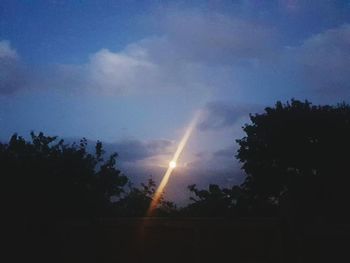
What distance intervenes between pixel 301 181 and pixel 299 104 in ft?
21.0

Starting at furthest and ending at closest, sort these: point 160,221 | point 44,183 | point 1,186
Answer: point 44,183 → point 1,186 → point 160,221

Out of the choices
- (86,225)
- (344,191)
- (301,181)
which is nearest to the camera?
(86,225)

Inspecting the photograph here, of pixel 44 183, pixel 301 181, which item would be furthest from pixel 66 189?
pixel 301 181

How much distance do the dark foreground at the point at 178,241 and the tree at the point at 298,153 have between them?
2112 cm

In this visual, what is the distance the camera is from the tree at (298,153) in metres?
28.1

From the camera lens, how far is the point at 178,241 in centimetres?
799

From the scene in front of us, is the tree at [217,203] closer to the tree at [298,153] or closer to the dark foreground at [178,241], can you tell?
the tree at [298,153]

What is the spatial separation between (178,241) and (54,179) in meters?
9.00

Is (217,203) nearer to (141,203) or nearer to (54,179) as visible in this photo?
(141,203)

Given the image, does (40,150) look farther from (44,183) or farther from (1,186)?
(1,186)

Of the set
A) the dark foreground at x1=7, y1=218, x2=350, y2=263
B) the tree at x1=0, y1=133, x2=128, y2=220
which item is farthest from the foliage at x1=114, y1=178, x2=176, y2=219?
the dark foreground at x1=7, y1=218, x2=350, y2=263

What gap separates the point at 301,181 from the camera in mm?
29391

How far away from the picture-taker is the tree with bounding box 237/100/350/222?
28.1m

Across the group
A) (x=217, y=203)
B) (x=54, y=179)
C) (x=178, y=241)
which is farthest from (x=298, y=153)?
(x=178, y=241)
